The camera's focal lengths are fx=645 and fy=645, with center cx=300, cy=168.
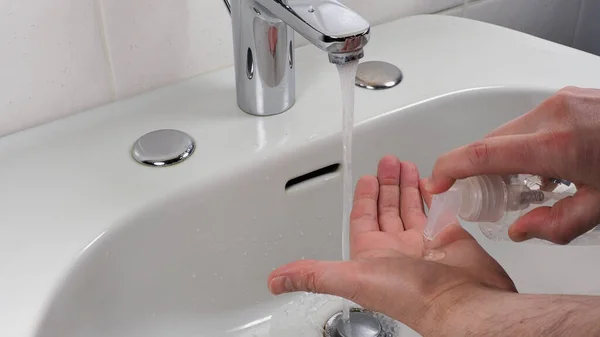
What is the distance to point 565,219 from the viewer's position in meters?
0.35

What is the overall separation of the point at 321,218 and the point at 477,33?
271 mm

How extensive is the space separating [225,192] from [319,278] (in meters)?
0.13

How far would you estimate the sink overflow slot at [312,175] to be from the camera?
538mm

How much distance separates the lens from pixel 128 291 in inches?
18.7

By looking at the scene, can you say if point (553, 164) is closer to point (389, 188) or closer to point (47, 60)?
point (389, 188)

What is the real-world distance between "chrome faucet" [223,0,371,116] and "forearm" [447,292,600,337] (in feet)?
A: 0.59

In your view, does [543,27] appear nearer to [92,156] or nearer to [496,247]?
[496,247]

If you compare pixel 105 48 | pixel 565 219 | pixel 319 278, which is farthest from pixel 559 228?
pixel 105 48

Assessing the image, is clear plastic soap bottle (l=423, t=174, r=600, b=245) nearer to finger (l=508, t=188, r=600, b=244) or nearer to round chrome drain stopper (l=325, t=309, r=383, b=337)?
finger (l=508, t=188, r=600, b=244)

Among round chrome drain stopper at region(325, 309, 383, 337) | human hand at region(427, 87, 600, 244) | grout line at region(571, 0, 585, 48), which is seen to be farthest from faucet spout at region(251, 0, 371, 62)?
grout line at region(571, 0, 585, 48)

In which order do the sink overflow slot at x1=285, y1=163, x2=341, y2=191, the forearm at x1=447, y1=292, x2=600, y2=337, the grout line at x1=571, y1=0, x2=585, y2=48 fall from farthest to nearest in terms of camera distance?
the grout line at x1=571, y1=0, x2=585, y2=48 < the sink overflow slot at x1=285, y1=163, x2=341, y2=191 < the forearm at x1=447, y1=292, x2=600, y2=337

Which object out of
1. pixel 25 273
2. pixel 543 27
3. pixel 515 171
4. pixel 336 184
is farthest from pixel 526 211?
pixel 543 27

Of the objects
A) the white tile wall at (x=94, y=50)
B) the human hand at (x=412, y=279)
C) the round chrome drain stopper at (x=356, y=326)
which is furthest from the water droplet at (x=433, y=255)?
the white tile wall at (x=94, y=50)

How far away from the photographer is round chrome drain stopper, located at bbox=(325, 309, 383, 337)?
1.80ft
